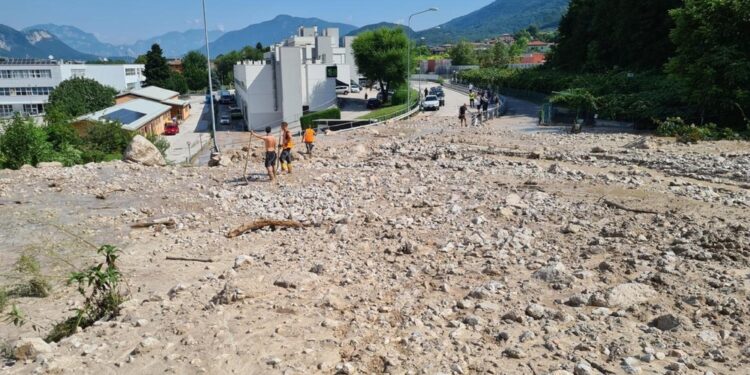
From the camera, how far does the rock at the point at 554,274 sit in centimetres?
727

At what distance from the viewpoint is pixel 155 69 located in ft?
304

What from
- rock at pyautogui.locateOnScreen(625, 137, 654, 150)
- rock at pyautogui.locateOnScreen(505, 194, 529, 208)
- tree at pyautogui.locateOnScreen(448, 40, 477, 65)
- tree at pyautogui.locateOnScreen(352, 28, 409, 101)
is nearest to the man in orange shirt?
rock at pyautogui.locateOnScreen(505, 194, 529, 208)

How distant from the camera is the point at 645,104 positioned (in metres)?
24.3

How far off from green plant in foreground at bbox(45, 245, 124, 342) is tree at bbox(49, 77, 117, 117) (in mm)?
55150

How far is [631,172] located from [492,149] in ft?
18.5

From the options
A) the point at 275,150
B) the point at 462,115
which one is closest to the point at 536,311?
the point at 275,150

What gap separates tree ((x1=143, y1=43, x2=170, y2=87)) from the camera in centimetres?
9231

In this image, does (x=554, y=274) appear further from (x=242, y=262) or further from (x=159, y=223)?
(x=159, y=223)

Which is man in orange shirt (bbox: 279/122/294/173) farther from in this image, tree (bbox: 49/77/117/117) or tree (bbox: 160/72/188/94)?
tree (bbox: 160/72/188/94)

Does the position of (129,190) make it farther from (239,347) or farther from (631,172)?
(631,172)

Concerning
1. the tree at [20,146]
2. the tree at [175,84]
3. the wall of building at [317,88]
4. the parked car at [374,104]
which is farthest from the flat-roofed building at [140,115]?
the tree at [175,84]

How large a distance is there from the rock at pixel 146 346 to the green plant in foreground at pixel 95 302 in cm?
115

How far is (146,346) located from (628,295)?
18.7 feet

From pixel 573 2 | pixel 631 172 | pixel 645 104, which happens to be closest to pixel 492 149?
pixel 631 172
